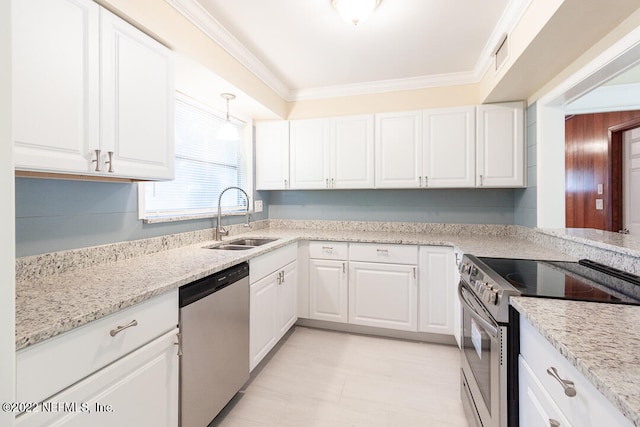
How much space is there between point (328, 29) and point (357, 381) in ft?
8.04

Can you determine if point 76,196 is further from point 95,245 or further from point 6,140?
point 6,140

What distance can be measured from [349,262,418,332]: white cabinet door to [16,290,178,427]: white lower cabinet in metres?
1.69

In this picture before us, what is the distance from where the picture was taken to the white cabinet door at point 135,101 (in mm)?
1305

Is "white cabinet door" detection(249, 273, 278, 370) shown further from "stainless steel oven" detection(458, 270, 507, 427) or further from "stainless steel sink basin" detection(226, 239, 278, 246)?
"stainless steel oven" detection(458, 270, 507, 427)

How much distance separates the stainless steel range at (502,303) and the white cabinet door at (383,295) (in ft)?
2.73

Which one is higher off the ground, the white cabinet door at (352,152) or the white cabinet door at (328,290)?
the white cabinet door at (352,152)

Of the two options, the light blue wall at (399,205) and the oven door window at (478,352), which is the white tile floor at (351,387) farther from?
the light blue wall at (399,205)

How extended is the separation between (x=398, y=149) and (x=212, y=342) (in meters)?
2.27

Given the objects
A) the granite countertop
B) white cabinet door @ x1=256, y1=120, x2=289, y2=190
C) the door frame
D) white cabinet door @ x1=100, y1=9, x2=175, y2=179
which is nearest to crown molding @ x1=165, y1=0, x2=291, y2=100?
white cabinet door @ x1=100, y1=9, x2=175, y2=179

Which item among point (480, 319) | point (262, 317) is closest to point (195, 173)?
point (262, 317)

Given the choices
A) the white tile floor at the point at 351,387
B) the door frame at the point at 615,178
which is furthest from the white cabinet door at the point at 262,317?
the door frame at the point at 615,178

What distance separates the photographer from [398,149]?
2828mm

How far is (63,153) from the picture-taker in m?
1.13

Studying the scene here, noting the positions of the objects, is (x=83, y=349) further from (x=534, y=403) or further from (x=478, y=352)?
(x=478, y=352)
